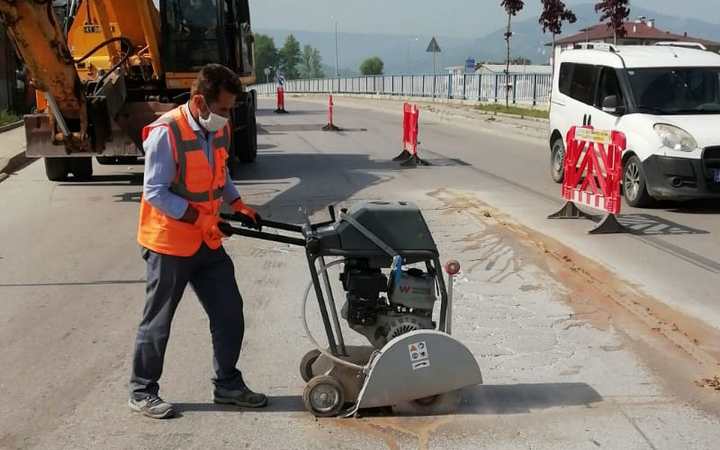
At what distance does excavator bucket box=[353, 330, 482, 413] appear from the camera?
15.0ft

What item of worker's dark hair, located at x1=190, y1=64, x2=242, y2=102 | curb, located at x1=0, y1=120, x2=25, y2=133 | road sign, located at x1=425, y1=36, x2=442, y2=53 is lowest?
curb, located at x1=0, y1=120, x2=25, y2=133

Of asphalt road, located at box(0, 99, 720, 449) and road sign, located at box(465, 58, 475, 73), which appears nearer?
asphalt road, located at box(0, 99, 720, 449)

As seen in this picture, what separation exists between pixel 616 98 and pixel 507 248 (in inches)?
180

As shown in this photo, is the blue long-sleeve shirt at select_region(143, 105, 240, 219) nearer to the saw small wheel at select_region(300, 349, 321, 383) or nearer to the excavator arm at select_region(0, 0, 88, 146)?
the saw small wheel at select_region(300, 349, 321, 383)

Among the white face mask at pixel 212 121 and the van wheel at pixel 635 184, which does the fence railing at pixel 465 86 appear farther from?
the white face mask at pixel 212 121

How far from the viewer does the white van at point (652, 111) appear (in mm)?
11086

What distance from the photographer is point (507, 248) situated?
8.98 m

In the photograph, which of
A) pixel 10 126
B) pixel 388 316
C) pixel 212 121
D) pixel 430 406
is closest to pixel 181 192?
pixel 212 121

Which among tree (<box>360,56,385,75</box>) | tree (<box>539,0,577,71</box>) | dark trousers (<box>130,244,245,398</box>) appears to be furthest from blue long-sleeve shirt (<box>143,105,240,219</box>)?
tree (<box>360,56,385,75</box>)

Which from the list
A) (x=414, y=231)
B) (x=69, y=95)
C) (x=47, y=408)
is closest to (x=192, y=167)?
(x=414, y=231)

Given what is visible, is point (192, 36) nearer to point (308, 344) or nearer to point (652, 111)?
point (652, 111)

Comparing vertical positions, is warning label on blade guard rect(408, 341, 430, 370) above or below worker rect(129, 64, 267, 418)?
below

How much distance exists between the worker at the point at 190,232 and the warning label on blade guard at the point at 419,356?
0.93m

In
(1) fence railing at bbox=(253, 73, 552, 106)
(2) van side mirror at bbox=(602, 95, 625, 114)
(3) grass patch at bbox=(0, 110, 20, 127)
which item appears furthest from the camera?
(1) fence railing at bbox=(253, 73, 552, 106)
